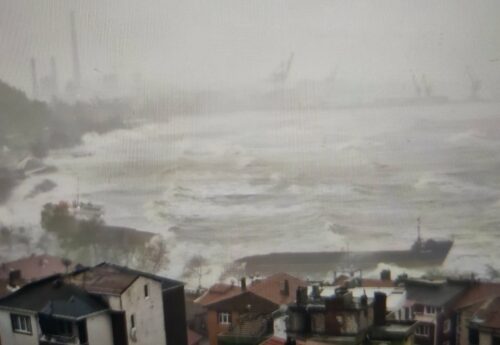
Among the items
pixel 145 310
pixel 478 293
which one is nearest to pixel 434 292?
pixel 478 293

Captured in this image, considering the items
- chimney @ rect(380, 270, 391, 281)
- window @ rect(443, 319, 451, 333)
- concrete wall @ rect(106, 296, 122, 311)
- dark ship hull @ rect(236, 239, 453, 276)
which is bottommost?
window @ rect(443, 319, 451, 333)

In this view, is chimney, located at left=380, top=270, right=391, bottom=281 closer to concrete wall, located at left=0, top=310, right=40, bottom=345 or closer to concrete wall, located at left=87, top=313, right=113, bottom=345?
concrete wall, located at left=87, top=313, right=113, bottom=345

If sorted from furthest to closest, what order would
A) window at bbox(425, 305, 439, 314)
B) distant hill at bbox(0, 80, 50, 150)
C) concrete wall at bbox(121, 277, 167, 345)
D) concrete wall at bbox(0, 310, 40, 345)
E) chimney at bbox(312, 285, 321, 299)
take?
distant hill at bbox(0, 80, 50, 150) → concrete wall at bbox(0, 310, 40, 345) → concrete wall at bbox(121, 277, 167, 345) → chimney at bbox(312, 285, 321, 299) → window at bbox(425, 305, 439, 314)

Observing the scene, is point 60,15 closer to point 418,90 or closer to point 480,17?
point 418,90

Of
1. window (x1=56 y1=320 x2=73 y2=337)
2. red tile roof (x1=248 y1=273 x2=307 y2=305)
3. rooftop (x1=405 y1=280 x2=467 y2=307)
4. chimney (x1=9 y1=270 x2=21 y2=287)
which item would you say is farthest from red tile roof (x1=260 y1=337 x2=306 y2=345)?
chimney (x1=9 y1=270 x2=21 y2=287)

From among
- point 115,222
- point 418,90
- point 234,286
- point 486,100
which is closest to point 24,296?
point 115,222

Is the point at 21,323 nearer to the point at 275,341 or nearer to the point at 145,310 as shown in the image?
the point at 145,310

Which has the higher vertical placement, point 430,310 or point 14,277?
point 14,277
